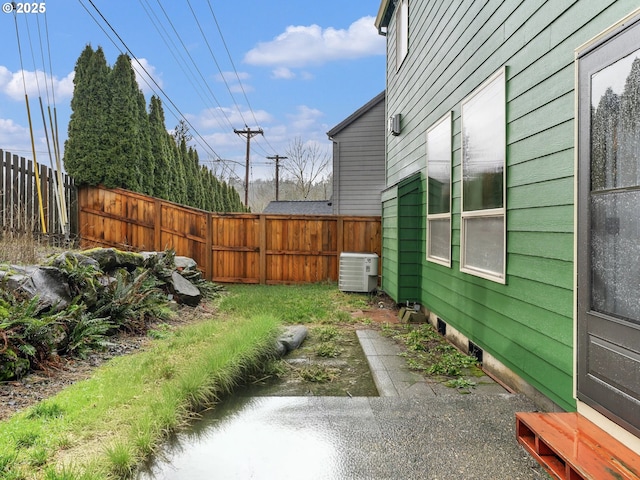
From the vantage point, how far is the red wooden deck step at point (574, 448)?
1496mm

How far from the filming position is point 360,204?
12891 mm

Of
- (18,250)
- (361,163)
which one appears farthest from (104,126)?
(361,163)

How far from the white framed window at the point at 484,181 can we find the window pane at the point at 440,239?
1.62 ft

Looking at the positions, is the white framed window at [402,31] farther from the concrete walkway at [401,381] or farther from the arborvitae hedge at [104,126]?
the arborvitae hedge at [104,126]

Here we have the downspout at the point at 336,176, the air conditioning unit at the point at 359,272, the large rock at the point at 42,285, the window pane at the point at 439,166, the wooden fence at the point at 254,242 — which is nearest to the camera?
the large rock at the point at 42,285

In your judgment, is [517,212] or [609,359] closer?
[609,359]

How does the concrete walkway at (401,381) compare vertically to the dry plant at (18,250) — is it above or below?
below

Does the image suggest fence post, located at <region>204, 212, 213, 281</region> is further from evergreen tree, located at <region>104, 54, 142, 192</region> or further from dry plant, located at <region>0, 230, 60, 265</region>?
dry plant, located at <region>0, 230, 60, 265</region>

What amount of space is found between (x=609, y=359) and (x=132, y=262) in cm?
558

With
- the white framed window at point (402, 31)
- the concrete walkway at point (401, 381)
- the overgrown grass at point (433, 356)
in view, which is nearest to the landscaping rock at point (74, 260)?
the concrete walkway at point (401, 381)

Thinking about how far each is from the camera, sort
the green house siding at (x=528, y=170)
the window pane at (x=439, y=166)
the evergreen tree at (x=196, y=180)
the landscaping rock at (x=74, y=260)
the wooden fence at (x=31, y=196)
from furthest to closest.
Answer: the evergreen tree at (x=196, y=180) < the wooden fence at (x=31, y=196) < the landscaping rock at (x=74, y=260) < the window pane at (x=439, y=166) < the green house siding at (x=528, y=170)

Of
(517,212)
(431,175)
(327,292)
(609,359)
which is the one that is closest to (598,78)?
(517,212)

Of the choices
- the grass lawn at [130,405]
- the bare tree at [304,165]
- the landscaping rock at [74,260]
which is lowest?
the grass lawn at [130,405]

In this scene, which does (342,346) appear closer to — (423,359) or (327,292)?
(423,359)
